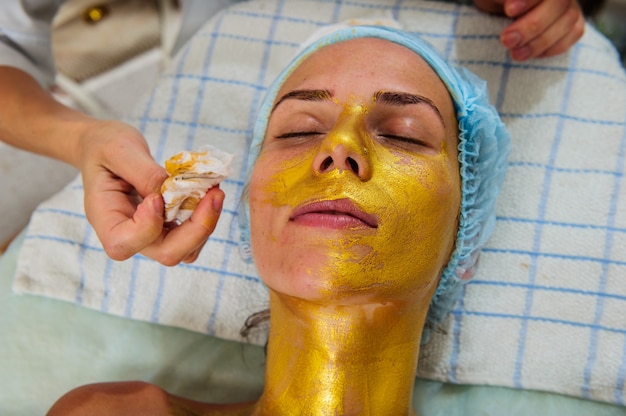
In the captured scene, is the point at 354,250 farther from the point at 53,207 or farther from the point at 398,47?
the point at 53,207

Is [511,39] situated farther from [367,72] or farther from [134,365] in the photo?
[134,365]

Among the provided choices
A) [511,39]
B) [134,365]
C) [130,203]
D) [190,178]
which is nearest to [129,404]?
[134,365]

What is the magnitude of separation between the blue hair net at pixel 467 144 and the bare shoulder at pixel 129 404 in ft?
1.31

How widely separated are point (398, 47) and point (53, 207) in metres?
1.07

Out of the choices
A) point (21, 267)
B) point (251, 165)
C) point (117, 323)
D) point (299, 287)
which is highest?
point (251, 165)

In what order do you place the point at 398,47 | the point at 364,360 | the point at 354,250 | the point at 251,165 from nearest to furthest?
the point at 354,250 < the point at 364,360 < the point at 398,47 < the point at 251,165

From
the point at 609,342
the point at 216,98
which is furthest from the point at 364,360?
the point at 216,98

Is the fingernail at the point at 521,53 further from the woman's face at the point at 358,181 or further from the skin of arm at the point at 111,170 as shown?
the skin of arm at the point at 111,170

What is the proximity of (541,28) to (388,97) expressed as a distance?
65 cm

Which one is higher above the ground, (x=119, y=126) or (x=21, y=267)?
(x=119, y=126)

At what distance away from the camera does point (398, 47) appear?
3.94ft

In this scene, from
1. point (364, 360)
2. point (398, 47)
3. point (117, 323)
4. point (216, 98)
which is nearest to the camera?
point (364, 360)

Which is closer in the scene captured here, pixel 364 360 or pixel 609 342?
pixel 364 360

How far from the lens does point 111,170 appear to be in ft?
3.88
